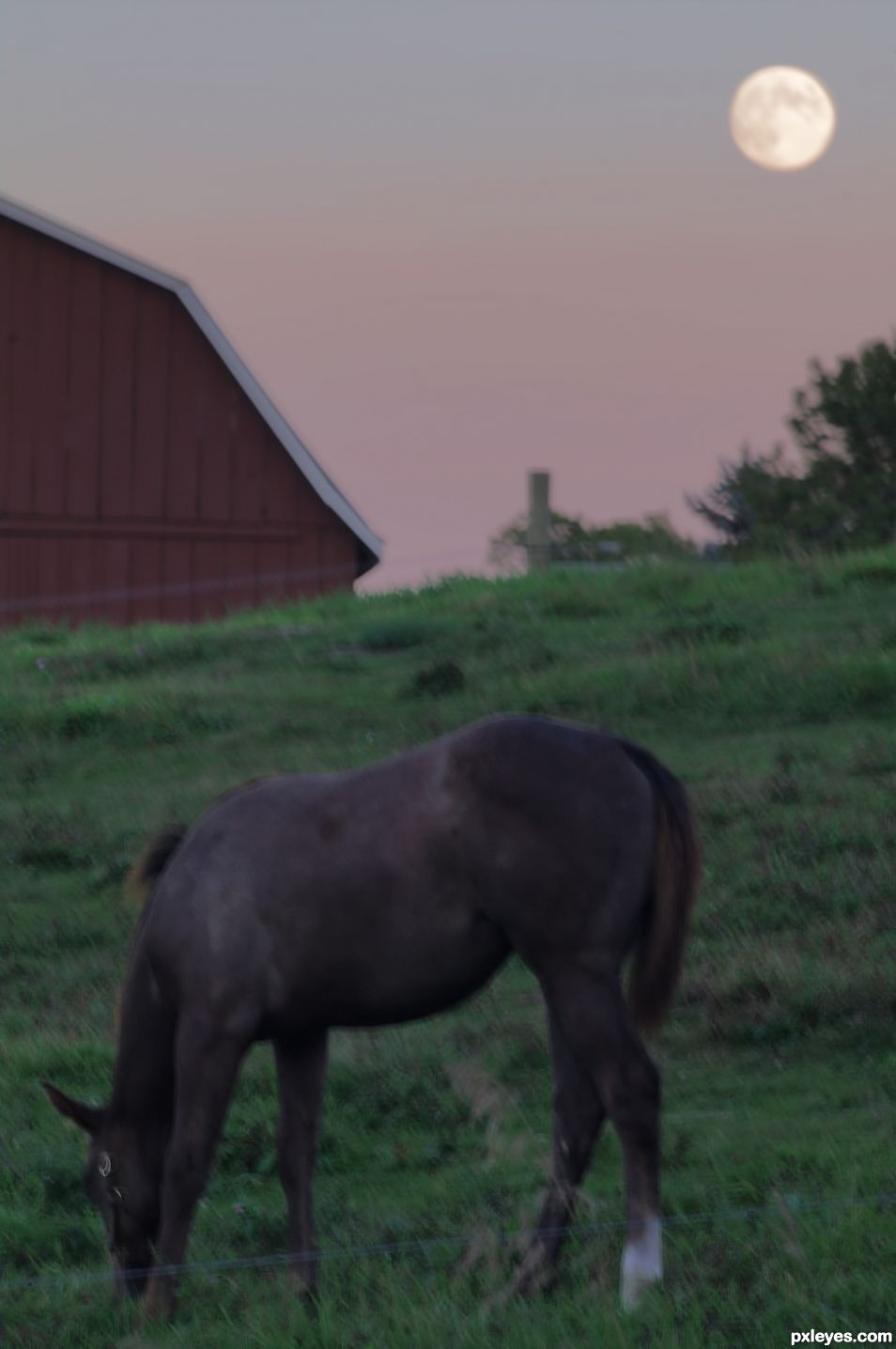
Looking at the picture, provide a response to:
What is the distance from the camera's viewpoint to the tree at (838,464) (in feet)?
168

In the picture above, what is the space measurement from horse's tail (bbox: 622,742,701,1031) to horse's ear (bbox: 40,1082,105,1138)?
182cm

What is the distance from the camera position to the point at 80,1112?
5.68m

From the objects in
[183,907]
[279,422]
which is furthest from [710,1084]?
[279,422]

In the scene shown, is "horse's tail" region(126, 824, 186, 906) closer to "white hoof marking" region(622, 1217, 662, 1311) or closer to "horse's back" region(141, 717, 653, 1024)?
"horse's back" region(141, 717, 653, 1024)

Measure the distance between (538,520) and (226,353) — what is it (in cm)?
504

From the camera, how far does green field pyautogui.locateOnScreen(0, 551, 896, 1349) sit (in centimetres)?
515

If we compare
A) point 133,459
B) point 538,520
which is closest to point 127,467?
point 133,459

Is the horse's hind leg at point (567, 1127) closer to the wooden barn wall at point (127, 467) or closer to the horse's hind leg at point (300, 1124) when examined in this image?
the horse's hind leg at point (300, 1124)

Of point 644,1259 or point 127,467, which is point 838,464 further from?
point 644,1259

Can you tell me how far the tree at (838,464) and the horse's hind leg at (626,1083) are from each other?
46.2 meters

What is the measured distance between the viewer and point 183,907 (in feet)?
18.0

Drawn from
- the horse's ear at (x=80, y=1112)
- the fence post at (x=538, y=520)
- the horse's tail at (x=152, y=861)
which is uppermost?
the fence post at (x=538, y=520)

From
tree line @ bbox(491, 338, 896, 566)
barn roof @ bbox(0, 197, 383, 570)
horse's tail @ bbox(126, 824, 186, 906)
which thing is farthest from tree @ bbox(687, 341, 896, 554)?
horse's tail @ bbox(126, 824, 186, 906)

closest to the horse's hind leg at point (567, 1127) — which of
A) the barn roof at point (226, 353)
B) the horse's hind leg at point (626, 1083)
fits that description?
the horse's hind leg at point (626, 1083)
